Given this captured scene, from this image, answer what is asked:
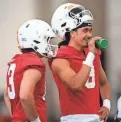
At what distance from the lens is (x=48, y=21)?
6551mm

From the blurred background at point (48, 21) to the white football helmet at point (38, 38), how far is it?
2.29 m

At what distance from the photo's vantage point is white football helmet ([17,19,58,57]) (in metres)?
4.05

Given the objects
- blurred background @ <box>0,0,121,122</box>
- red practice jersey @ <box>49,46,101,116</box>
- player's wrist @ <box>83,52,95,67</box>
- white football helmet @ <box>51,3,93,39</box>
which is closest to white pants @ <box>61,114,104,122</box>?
red practice jersey @ <box>49,46,101,116</box>

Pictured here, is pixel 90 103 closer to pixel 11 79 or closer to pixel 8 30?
pixel 11 79

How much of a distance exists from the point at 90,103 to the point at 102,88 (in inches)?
16.7

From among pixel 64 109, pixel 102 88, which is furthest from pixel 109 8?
pixel 64 109

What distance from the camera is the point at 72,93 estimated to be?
3.95 m

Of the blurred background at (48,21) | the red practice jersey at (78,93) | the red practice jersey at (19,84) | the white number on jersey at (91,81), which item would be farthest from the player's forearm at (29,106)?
the blurred background at (48,21)

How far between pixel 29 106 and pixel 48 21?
2897mm

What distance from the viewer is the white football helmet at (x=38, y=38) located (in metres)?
4.05

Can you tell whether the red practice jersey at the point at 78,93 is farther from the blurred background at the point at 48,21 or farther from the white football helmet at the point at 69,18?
the blurred background at the point at 48,21

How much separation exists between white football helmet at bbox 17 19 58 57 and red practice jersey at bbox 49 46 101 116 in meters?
→ 0.10

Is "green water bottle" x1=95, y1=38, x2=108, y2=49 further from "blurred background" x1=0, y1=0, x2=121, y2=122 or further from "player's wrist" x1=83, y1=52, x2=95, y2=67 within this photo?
"blurred background" x1=0, y1=0, x2=121, y2=122

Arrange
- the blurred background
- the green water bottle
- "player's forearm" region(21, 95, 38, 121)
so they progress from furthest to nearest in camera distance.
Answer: the blurred background
the green water bottle
"player's forearm" region(21, 95, 38, 121)
